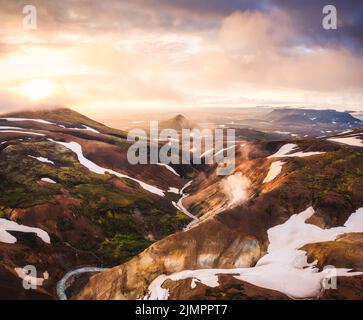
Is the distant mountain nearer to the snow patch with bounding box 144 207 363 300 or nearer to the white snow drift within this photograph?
the snow patch with bounding box 144 207 363 300

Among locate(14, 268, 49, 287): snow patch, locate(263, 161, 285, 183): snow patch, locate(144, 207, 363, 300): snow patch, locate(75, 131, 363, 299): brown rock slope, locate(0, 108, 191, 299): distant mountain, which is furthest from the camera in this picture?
locate(263, 161, 285, 183): snow patch

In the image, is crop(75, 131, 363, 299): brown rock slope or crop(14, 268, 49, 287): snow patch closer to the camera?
crop(75, 131, 363, 299): brown rock slope

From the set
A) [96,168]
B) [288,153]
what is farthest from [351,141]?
[96,168]

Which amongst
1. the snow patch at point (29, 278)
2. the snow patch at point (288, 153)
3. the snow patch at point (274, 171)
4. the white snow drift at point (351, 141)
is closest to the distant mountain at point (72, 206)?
the snow patch at point (29, 278)

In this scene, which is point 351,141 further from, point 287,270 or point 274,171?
point 287,270

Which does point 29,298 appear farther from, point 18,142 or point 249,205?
point 18,142

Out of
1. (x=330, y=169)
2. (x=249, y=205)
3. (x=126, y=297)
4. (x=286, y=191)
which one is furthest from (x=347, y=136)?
(x=126, y=297)

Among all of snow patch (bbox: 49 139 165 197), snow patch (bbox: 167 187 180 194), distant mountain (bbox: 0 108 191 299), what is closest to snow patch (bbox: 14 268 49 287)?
distant mountain (bbox: 0 108 191 299)

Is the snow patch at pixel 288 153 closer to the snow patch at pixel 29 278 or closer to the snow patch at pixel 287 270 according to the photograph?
the snow patch at pixel 287 270
